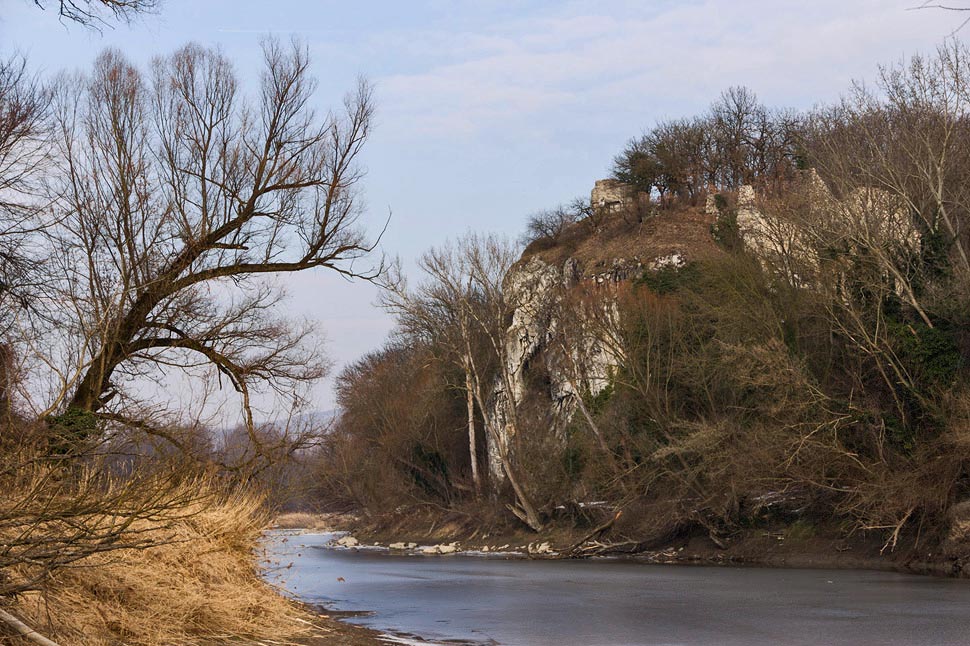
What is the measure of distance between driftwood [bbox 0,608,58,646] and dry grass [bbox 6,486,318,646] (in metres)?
0.41

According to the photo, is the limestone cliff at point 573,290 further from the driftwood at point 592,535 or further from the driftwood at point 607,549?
the driftwood at point 607,549

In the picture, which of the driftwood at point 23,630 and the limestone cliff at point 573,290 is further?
the limestone cliff at point 573,290

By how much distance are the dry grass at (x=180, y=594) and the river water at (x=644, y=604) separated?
1.34 m

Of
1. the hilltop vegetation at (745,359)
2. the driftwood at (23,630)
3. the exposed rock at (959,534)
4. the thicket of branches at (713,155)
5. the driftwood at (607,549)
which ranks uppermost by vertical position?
the thicket of branches at (713,155)

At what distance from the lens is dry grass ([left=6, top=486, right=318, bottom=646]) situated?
10.2m

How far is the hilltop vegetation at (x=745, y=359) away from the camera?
31.7 m

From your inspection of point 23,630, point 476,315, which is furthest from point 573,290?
point 23,630

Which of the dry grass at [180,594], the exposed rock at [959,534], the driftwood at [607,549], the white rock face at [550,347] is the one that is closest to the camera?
the dry grass at [180,594]

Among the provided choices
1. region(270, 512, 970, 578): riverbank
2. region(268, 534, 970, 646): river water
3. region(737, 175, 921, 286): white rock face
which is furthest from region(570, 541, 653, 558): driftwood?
region(737, 175, 921, 286): white rock face

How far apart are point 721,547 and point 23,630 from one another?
3108cm

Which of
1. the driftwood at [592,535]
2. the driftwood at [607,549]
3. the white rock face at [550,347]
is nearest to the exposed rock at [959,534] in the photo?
the driftwood at [607,549]

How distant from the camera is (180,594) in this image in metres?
11.9

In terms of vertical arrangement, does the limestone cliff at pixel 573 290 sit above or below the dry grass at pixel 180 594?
above

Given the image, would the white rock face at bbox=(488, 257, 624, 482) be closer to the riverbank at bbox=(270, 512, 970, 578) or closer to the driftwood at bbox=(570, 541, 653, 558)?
the riverbank at bbox=(270, 512, 970, 578)
